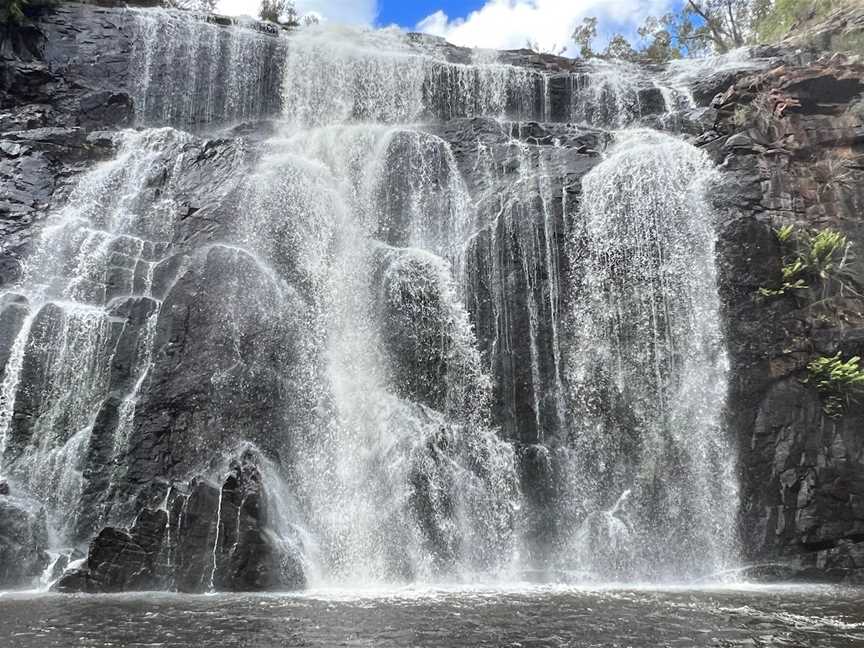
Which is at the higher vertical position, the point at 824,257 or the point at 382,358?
the point at 824,257

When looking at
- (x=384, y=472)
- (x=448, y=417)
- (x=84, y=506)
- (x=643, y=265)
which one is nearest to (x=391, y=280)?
(x=448, y=417)

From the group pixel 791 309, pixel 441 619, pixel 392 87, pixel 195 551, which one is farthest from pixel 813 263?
pixel 195 551

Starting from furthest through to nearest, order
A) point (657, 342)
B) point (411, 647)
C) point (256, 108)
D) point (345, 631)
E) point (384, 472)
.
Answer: point (256, 108)
point (657, 342)
point (384, 472)
point (345, 631)
point (411, 647)

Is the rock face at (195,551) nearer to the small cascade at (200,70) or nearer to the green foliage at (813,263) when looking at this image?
the green foliage at (813,263)

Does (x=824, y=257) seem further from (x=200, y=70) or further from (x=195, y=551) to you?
(x=200, y=70)

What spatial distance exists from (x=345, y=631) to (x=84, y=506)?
7538 millimetres

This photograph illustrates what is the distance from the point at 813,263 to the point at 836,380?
2.80m

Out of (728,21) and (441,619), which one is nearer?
(441,619)

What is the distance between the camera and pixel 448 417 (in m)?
15.2

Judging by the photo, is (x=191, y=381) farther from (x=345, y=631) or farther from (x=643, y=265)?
(x=643, y=265)

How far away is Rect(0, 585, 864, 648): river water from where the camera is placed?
7.65 m

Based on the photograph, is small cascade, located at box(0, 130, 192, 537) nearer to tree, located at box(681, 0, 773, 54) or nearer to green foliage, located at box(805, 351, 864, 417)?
green foliage, located at box(805, 351, 864, 417)

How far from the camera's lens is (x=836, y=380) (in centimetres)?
1463

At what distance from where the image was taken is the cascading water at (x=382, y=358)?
13578mm
